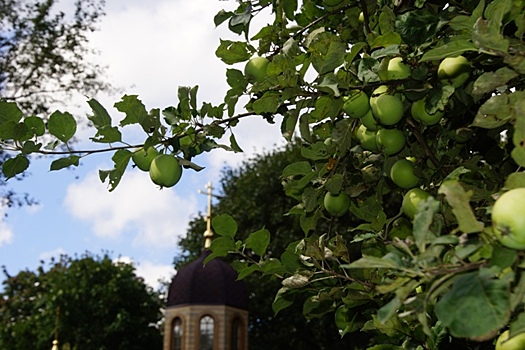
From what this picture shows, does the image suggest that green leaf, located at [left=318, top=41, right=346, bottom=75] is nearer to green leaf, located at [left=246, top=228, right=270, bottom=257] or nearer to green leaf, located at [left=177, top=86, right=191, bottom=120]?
green leaf, located at [left=177, top=86, right=191, bottom=120]

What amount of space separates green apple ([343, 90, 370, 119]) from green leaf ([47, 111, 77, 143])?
1128mm

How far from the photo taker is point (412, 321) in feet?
8.50

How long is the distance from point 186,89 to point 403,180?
1.10m

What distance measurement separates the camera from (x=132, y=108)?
2424mm

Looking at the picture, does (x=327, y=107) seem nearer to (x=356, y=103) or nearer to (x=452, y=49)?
(x=356, y=103)

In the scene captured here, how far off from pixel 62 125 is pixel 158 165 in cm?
42

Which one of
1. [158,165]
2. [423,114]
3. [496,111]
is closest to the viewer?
[496,111]

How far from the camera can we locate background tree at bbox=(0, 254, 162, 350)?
3123 cm

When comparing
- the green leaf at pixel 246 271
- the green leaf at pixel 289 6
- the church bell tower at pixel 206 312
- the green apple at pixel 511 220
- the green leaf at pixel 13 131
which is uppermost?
the church bell tower at pixel 206 312

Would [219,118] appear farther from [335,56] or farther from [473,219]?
[473,219]

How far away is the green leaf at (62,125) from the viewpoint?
7.75 ft

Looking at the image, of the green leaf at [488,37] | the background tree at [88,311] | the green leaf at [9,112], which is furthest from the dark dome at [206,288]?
the green leaf at [488,37]

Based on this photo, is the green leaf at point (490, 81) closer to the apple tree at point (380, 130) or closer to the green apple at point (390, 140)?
the apple tree at point (380, 130)

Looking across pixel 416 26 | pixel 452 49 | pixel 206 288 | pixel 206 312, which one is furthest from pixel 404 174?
pixel 206 288
